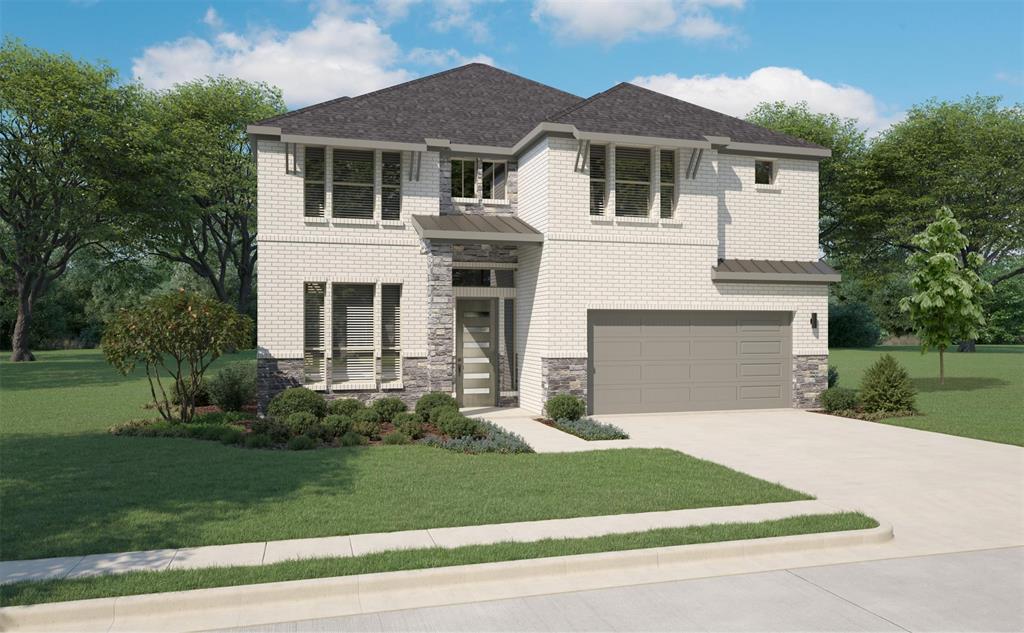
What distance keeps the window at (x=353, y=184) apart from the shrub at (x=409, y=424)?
5594mm

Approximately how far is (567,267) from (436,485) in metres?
8.47

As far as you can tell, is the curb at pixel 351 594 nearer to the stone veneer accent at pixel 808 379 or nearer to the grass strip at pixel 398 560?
the grass strip at pixel 398 560

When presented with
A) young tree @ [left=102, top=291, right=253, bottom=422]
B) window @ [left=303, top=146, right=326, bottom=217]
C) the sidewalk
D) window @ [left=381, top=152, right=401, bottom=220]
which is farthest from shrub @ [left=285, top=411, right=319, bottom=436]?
the sidewalk

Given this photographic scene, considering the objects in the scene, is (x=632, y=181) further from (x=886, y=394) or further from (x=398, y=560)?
(x=398, y=560)

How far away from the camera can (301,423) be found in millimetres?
13289

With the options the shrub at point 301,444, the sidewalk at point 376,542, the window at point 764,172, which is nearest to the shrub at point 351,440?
the shrub at point 301,444

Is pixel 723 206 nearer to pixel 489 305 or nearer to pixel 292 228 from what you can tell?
pixel 489 305

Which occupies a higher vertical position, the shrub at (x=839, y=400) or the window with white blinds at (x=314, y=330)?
the window with white blinds at (x=314, y=330)

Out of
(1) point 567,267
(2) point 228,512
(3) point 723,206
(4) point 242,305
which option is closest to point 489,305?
(1) point 567,267

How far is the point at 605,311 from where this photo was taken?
57.0 feet

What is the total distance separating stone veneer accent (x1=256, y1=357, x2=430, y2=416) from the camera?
54.5 ft

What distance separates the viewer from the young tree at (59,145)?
3031 cm

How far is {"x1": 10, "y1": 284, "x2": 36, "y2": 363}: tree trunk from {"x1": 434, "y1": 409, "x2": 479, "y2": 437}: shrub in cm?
3211

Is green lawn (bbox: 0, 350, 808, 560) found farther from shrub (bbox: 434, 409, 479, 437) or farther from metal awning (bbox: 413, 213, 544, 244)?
metal awning (bbox: 413, 213, 544, 244)
